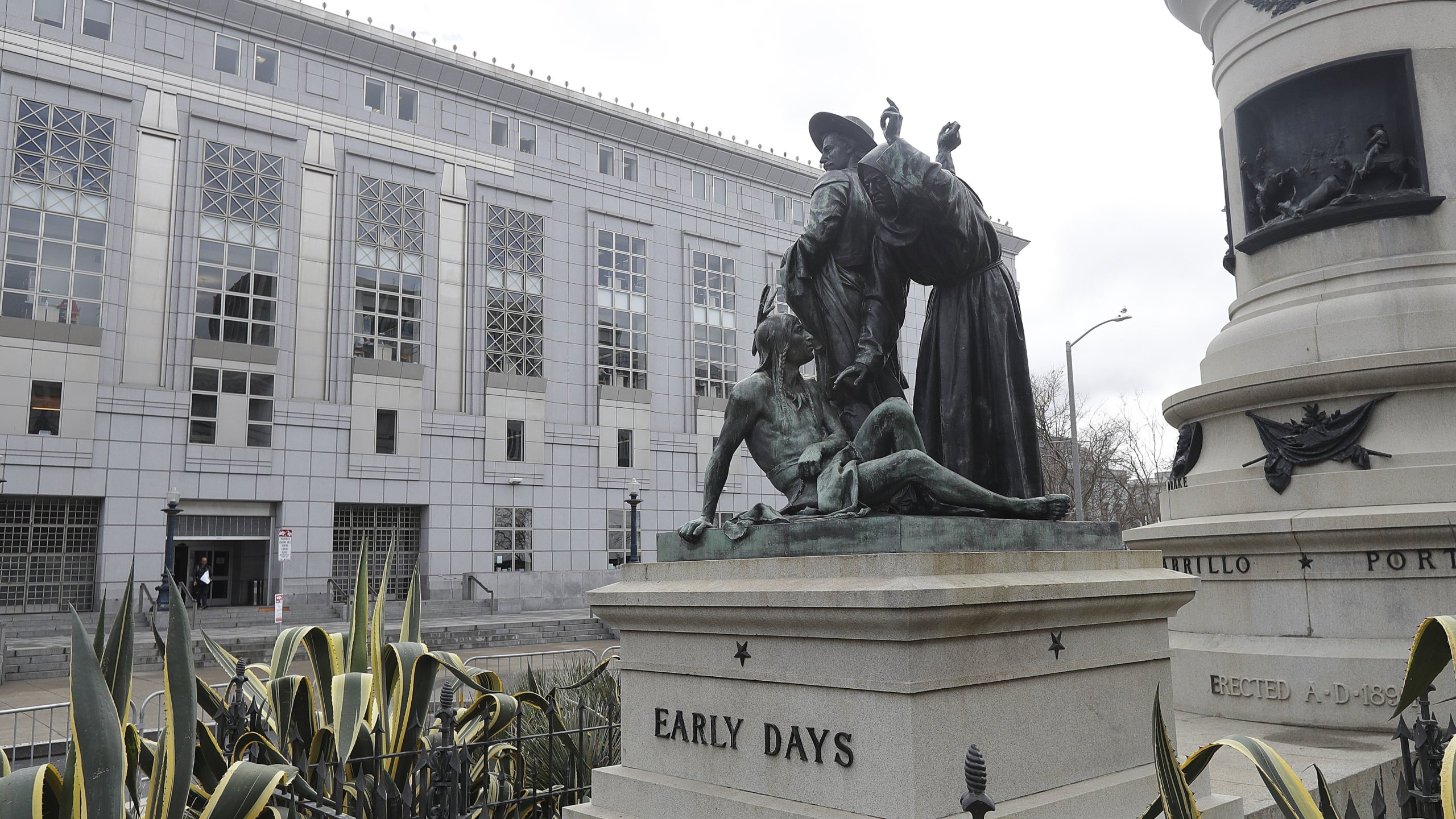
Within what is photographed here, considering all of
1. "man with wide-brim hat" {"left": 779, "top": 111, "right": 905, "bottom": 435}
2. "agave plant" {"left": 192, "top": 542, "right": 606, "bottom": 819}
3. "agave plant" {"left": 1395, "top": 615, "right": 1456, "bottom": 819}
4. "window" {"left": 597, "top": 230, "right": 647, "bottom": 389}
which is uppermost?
"window" {"left": 597, "top": 230, "right": 647, "bottom": 389}

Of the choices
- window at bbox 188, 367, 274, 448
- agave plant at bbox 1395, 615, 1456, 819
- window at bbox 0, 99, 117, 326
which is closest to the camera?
agave plant at bbox 1395, 615, 1456, 819

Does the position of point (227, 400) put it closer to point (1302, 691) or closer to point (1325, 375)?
point (1325, 375)

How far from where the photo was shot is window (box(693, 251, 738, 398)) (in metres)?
51.2

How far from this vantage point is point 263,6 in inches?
1575

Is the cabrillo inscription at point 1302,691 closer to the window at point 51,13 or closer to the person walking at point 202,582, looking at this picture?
the person walking at point 202,582

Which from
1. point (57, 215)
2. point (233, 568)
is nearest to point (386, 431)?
point (233, 568)

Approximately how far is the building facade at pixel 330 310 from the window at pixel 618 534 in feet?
0.47

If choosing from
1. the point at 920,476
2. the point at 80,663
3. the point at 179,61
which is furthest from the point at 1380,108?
the point at 179,61

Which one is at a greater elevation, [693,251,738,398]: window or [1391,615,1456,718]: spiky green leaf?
[693,251,738,398]: window

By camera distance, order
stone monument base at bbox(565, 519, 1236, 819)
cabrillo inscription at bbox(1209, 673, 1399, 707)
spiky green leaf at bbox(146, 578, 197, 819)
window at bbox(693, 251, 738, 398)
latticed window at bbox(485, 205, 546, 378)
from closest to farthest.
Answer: spiky green leaf at bbox(146, 578, 197, 819)
stone monument base at bbox(565, 519, 1236, 819)
cabrillo inscription at bbox(1209, 673, 1399, 707)
latticed window at bbox(485, 205, 546, 378)
window at bbox(693, 251, 738, 398)

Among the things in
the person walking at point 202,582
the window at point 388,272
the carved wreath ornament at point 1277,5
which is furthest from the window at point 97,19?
the carved wreath ornament at point 1277,5

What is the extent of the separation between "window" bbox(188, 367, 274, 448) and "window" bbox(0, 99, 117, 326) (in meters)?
4.03

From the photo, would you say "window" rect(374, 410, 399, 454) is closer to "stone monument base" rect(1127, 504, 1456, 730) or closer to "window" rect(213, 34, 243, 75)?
"window" rect(213, 34, 243, 75)

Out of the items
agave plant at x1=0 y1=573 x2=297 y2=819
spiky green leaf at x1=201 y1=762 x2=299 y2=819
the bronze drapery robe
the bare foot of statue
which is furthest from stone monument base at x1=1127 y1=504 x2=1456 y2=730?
spiky green leaf at x1=201 y1=762 x2=299 y2=819
